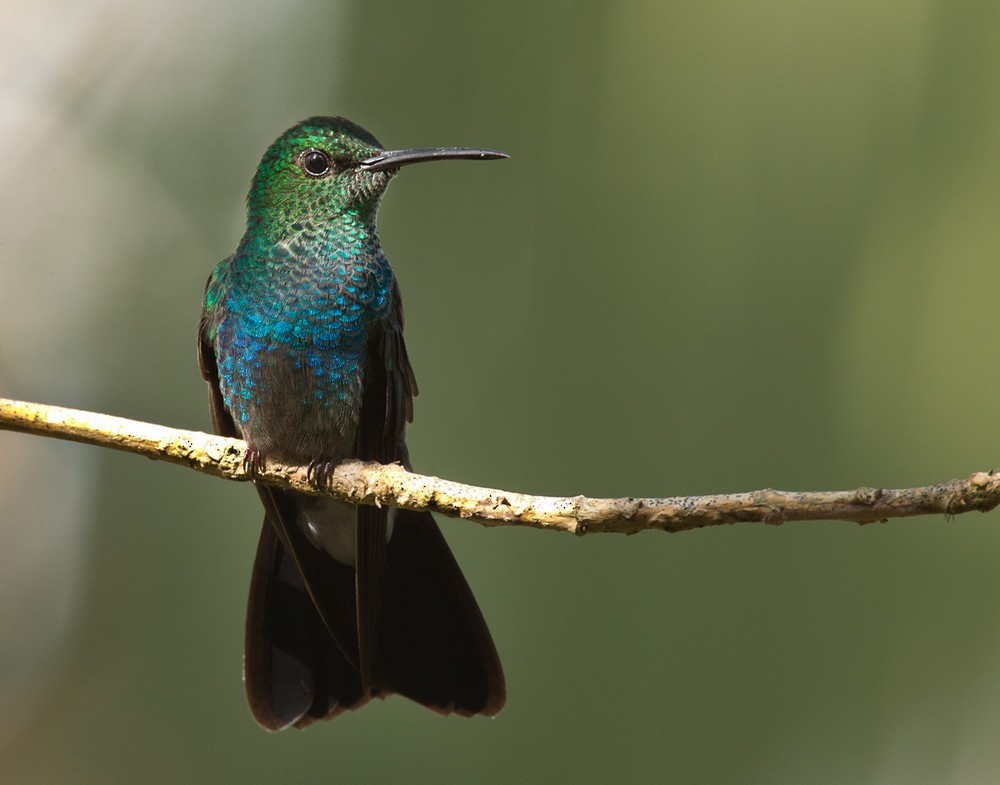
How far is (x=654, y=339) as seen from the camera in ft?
11.9

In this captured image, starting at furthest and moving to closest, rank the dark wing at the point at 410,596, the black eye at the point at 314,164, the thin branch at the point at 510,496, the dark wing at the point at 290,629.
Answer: the dark wing at the point at 290,629, the dark wing at the point at 410,596, the black eye at the point at 314,164, the thin branch at the point at 510,496

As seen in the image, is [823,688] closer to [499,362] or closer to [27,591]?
[499,362]

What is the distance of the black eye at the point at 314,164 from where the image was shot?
2297 millimetres

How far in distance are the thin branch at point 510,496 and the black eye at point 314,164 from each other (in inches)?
24.1

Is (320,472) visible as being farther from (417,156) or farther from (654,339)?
(654,339)

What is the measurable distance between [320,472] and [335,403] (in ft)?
0.64

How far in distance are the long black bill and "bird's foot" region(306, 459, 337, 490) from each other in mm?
638

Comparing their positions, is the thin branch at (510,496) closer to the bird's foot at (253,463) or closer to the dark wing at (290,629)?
the bird's foot at (253,463)

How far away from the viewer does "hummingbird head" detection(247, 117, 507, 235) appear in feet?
7.46

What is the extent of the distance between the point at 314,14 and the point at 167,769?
9.22ft

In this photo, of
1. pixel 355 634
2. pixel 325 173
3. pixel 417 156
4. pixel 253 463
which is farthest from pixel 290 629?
pixel 417 156

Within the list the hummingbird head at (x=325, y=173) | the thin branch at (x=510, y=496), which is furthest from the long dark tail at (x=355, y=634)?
the hummingbird head at (x=325, y=173)

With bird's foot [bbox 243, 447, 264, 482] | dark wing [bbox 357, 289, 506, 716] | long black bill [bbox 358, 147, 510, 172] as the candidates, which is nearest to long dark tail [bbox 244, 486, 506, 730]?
dark wing [bbox 357, 289, 506, 716]

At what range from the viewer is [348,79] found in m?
3.61
